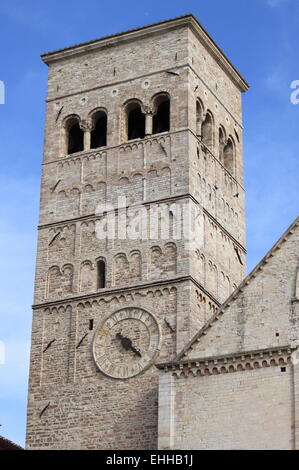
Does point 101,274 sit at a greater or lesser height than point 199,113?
lesser

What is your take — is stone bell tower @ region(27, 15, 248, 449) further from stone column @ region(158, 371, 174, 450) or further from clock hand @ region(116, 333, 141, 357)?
stone column @ region(158, 371, 174, 450)

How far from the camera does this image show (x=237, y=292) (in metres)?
33.2

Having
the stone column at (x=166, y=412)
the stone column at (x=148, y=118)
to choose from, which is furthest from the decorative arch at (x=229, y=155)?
the stone column at (x=166, y=412)

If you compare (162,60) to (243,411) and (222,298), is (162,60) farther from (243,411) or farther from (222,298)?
(243,411)

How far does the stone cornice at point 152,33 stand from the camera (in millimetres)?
41375

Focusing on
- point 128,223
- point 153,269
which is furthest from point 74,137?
point 153,269

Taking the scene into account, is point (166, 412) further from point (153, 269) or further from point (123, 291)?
point (153, 269)

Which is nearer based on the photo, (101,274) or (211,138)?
(101,274)

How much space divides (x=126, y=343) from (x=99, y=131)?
8888 mm

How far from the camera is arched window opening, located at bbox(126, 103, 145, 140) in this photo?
41.8 meters

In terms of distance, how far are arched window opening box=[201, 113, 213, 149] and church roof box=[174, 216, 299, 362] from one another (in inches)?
343

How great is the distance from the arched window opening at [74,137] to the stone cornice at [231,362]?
11.9m

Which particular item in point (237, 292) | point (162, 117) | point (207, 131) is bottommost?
point (237, 292)

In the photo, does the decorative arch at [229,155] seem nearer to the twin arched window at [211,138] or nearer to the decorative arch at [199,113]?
the twin arched window at [211,138]
